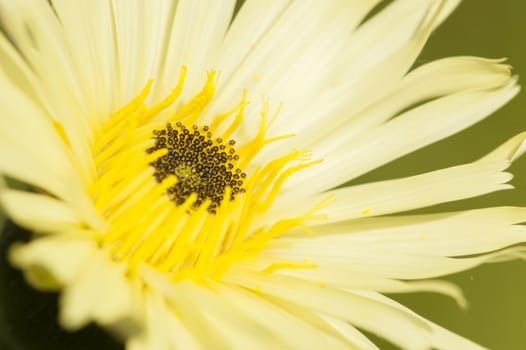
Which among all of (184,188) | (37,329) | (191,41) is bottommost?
(37,329)

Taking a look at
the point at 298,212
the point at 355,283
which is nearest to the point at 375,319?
the point at 355,283

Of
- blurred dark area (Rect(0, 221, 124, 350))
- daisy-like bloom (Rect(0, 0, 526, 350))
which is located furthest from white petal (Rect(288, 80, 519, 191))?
blurred dark area (Rect(0, 221, 124, 350))

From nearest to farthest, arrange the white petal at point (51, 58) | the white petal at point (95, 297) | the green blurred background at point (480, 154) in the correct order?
the white petal at point (95, 297) < the white petal at point (51, 58) < the green blurred background at point (480, 154)

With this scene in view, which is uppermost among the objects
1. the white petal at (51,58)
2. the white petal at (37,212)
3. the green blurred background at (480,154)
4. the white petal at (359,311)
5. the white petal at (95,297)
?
the green blurred background at (480,154)

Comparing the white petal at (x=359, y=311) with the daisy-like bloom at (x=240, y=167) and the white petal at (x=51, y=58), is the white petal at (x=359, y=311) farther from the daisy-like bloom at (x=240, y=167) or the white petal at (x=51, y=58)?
the white petal at (x=51, y=58)

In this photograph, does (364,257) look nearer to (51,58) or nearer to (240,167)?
(240,167)

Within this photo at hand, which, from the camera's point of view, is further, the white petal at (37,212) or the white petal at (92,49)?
the white petal at (92,49)

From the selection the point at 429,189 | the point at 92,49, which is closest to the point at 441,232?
the point at 429,189

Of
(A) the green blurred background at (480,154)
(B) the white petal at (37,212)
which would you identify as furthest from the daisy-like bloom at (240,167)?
(A) the green blurred background at (480,154)
